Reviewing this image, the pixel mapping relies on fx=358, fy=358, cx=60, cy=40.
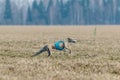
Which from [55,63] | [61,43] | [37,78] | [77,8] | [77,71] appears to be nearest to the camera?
[37,78]

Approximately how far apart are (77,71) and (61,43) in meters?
3.85

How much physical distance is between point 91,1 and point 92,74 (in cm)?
13332

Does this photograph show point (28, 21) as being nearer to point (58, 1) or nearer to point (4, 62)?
point (58, 1)

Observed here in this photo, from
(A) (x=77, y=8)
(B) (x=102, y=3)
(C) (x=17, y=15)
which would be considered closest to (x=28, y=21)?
(C) (x=17, y=15)

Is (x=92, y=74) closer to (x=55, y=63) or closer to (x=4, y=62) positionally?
(x=55, y=63)

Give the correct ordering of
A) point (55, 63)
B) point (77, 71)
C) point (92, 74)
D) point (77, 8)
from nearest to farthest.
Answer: point (92, 74) → point (77, 71) → point (55, 63) → point (77, 8)

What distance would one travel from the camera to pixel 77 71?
477 inches

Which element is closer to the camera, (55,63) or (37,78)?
(37,78)

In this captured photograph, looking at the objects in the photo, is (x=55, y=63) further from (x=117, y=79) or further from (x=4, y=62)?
(x=117, y=79)

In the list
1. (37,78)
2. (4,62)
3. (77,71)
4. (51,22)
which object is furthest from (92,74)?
(51,22)

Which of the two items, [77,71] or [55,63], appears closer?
[77,71]

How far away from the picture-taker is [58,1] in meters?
144

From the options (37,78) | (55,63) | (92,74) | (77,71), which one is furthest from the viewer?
(55,63)

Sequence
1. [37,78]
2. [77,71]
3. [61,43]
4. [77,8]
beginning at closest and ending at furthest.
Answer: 1. [37,78]
2. [77,71]
3. [61,43]
4. [77,8]
